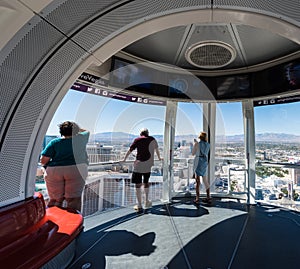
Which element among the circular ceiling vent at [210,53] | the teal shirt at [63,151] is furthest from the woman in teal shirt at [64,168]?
the circular ceiling vent at [210,53]

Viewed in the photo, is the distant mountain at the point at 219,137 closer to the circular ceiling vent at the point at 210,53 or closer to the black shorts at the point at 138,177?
the black shorts at the point at 138,177

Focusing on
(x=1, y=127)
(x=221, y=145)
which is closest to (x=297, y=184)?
(x=221, y=145)

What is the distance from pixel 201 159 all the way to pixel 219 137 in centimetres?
88

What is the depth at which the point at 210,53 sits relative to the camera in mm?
3281

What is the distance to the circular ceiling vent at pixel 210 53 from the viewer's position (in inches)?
A: 119

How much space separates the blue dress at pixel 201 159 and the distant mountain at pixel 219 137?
36 cm

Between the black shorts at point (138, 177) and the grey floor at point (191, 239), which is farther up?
the black shorts at point (138, 177)

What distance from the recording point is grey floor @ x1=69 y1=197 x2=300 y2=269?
2.06 metres

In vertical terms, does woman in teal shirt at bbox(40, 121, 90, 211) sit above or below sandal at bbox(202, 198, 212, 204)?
above

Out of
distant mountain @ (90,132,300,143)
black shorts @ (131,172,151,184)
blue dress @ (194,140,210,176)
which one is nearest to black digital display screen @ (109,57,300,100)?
distant mountain @ (90,132,300,143)

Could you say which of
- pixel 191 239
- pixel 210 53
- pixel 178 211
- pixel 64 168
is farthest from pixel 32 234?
pixel 210 53

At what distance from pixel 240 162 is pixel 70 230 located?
4104 mm

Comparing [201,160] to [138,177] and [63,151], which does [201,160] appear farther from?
[63,151]

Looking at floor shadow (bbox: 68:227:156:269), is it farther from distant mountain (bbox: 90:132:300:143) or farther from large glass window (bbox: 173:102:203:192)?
large glass window (bbox: 173:102:203:192)
